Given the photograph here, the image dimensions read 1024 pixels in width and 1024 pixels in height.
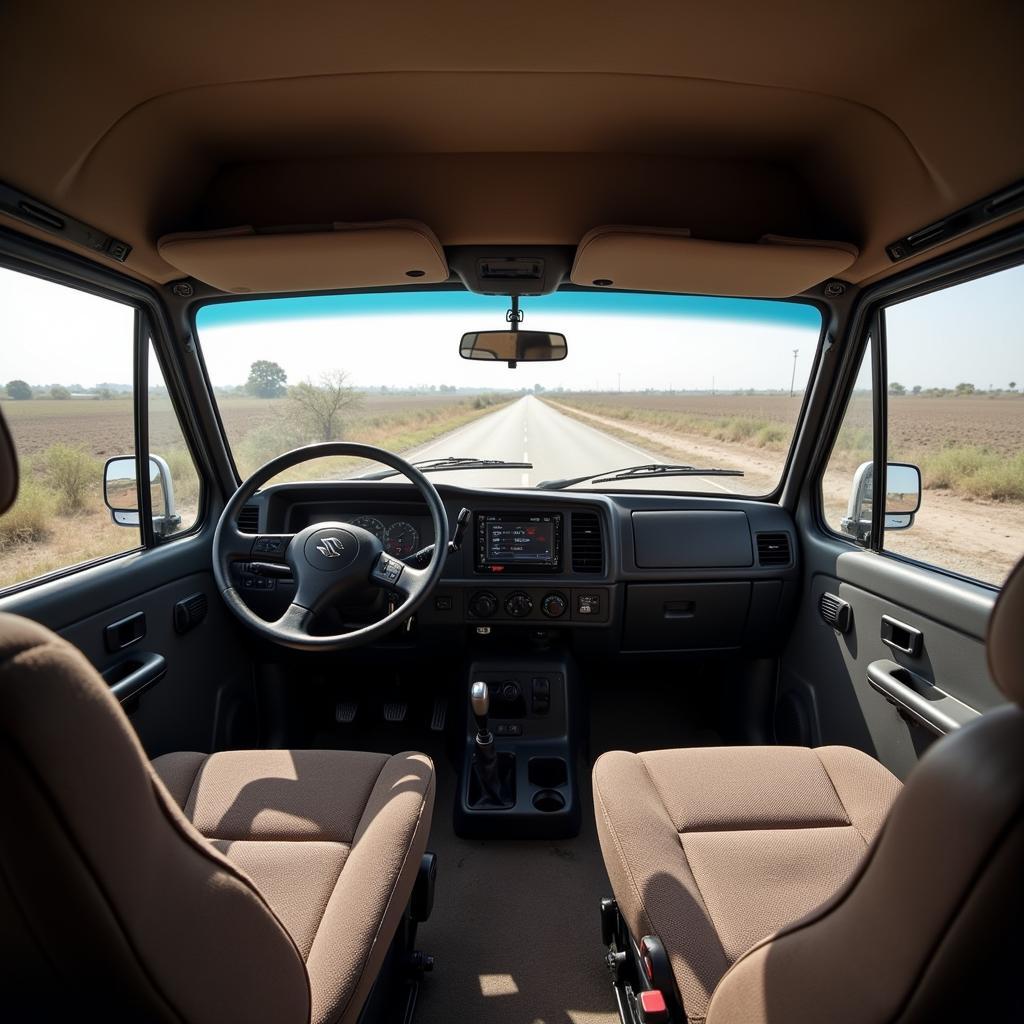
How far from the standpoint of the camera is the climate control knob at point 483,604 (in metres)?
2.94

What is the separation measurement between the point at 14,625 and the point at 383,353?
2.52m

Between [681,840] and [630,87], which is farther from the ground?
[630,87]

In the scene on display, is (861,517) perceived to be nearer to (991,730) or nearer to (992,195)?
(992,195)

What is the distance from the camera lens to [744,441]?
3.18 meters

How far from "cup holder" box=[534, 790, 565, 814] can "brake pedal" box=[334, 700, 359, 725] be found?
1125 millimetres

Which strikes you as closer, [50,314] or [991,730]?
[991,730]

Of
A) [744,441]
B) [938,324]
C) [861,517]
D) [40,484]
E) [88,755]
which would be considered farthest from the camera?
[744,441]

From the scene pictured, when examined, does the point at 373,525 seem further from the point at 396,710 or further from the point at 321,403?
the point at 396,710

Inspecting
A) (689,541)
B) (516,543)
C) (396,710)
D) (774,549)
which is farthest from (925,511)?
(396,710)

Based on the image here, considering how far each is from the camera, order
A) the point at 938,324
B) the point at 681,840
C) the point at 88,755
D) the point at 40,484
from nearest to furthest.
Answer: the point at 88,755
the point at 681,840
the point at 40,484
the point at 938,324

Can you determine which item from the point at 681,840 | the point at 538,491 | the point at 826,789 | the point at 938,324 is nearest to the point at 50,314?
the point at 538,491

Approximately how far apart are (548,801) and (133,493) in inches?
84.3

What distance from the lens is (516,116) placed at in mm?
2041

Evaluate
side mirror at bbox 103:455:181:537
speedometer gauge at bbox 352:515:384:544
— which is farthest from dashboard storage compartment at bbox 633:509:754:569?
side mirror at bbox 103:455:181:537
